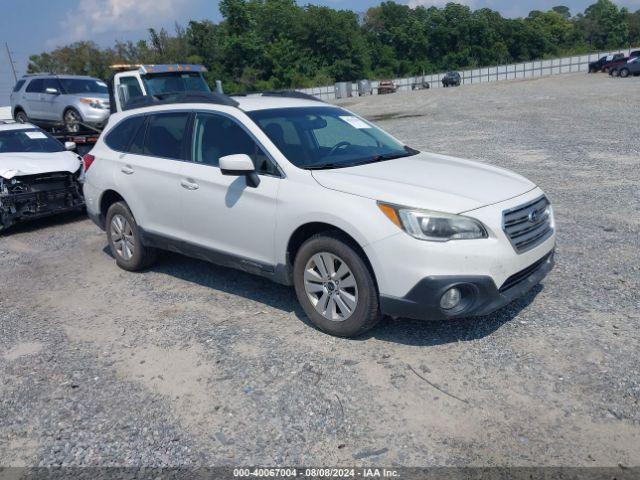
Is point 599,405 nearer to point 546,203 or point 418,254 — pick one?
point 418,254

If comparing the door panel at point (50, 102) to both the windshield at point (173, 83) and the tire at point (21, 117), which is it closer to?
the tire at point (21, 117)

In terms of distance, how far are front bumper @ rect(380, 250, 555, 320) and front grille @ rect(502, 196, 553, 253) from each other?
0.27 meters

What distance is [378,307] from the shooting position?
13.9 ft

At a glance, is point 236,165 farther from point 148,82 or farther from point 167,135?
point 148,82

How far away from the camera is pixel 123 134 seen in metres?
6.41

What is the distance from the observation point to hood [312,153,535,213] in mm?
4137

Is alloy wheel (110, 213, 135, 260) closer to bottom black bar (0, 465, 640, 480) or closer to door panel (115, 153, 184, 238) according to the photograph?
door panel (115, 153, 184, 238)

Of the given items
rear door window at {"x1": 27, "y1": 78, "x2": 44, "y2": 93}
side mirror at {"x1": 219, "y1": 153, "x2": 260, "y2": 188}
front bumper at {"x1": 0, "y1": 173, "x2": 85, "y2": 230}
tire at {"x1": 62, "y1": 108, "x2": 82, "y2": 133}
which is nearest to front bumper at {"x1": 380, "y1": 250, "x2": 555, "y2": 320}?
side mirror at {"x1": 219, "y1": 153, "x2": 260, "y2": 188}

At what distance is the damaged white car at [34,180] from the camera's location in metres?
8.55

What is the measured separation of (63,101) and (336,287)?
12.6m

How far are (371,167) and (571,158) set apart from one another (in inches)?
316

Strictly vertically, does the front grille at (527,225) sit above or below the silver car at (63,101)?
below

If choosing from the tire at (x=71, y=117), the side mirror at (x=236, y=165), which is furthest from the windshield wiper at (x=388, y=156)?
the tire at (x=71, y=117)

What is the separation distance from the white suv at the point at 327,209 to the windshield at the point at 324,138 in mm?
16
